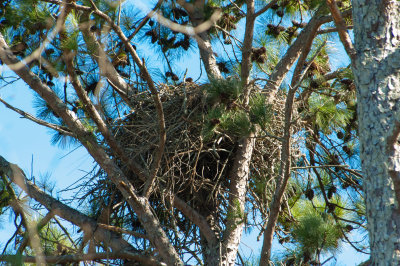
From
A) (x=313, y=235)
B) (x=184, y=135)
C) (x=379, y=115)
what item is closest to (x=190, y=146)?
(x=184, y=135)

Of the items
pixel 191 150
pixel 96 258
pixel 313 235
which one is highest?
pixel 191 150

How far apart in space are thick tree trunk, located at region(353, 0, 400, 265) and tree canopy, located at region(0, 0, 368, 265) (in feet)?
1.53

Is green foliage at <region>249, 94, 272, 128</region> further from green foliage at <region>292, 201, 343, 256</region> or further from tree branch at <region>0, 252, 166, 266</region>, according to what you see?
tree branch at <region>0, 252, 166, 266</region>

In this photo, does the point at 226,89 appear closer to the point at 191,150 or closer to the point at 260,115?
the point at 260,115

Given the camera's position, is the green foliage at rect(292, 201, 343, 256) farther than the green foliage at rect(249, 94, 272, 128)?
Yes

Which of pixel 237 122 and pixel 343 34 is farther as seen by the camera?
pixel 237 122

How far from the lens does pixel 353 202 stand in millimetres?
4422

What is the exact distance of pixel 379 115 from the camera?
2277 millimetres

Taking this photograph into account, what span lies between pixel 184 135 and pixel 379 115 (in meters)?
1.73

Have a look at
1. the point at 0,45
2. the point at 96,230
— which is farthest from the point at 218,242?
the point at 0,45

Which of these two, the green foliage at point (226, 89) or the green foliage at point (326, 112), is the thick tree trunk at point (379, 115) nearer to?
the green foliage at point (226, 89)

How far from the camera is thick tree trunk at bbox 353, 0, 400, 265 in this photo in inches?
81.0

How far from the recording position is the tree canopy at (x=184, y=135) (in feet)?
10.5

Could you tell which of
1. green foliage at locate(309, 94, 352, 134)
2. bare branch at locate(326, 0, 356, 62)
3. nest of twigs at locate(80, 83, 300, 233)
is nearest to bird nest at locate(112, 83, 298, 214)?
nest of twigs at locate(80, 83, 300, 233)
